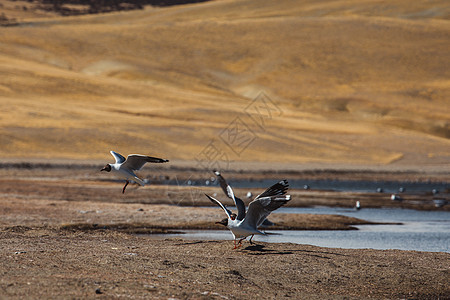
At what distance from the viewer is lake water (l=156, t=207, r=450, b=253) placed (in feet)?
60.0

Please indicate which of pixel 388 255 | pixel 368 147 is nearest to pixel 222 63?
pixel 368 147

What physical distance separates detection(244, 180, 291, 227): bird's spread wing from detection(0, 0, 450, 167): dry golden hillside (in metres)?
37.3

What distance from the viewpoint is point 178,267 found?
1191cm

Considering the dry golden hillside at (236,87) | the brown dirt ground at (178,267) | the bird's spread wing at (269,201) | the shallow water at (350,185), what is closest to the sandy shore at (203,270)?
the brown dirt ground at (178,267)

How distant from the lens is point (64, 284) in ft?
32.1

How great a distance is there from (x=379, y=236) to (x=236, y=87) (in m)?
70.1

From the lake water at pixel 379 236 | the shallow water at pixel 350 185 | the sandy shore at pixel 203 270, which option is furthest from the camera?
the shallow water at pixel 350 185

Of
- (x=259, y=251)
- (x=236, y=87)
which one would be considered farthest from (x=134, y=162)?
(x=236, y=87)

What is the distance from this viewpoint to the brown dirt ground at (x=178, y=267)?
32.9 ft

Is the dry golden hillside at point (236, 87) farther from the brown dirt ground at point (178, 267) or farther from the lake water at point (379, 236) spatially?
the brown dirt ground at point (178, 267)

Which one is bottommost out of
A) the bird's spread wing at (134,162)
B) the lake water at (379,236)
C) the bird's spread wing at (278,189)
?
the lake water at (379,236)

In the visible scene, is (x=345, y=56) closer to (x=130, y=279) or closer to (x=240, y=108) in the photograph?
(x=240, y=108)

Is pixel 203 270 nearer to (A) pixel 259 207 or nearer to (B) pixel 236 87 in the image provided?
(A) pixel 259 207

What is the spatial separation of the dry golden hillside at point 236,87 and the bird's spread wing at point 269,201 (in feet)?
122
